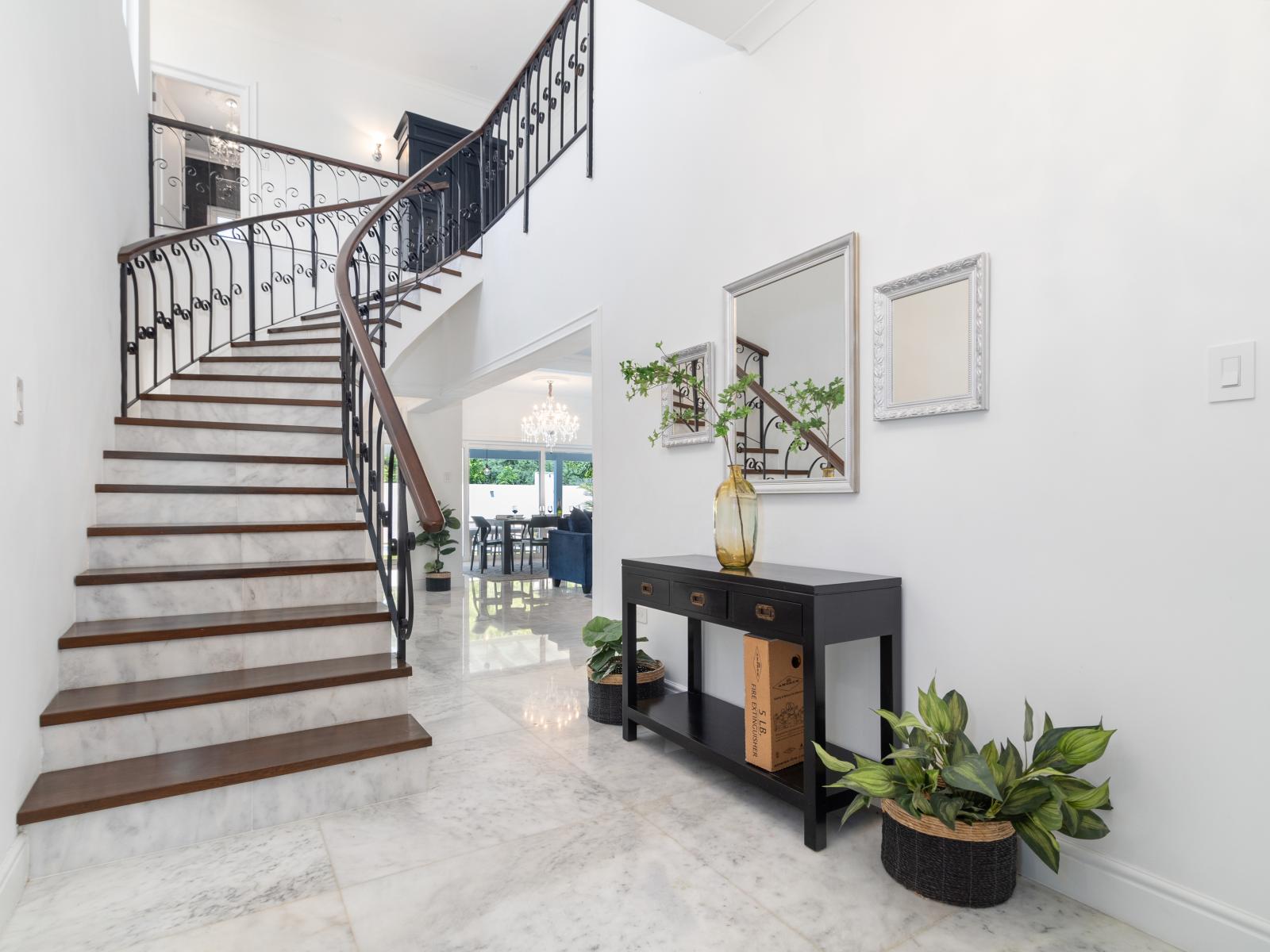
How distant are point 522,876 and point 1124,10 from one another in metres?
2.73

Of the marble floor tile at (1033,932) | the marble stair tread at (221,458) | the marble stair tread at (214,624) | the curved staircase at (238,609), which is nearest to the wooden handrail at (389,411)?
the curved staircase at (238,609)

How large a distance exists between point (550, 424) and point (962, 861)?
953 centimetres

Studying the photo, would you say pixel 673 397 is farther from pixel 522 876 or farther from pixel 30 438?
pixel 30 438

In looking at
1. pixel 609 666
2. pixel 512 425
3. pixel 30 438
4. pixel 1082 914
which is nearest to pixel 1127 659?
pixel 1082 914

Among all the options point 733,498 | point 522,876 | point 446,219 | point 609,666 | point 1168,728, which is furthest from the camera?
point 446,219

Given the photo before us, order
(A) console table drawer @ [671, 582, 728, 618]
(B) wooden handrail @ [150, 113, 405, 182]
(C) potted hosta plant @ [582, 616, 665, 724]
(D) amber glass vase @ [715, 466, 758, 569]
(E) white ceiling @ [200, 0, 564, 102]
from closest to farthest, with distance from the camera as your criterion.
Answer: (A) console table drawer @ [671, 582, 728, 618]
(D) amber glass vase @ [715, 466, 758, 569]
(C) potted hosta plant @ [582, 616, 665, 724]
(B) wooden handrail @ [150, 113, 405, 182]
(E) white ceiling @ [200, 0, 564, 102]

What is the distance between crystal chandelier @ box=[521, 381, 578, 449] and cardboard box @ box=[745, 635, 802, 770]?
871 cm

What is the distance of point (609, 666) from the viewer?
10.6ft

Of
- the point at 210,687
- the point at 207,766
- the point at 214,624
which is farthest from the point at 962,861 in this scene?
the point at 214,624

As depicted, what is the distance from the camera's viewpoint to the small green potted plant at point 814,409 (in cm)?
250

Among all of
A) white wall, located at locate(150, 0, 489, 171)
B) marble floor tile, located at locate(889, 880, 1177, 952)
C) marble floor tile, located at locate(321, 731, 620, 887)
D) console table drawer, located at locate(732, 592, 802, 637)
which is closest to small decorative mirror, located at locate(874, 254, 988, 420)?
console table drawer, located at locate(732, 592, 802, 637)

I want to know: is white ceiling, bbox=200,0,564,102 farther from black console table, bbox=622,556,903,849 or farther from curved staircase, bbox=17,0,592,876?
black console table, bbox=622,556,903,849

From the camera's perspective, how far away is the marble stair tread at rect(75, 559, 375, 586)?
99.9 inches

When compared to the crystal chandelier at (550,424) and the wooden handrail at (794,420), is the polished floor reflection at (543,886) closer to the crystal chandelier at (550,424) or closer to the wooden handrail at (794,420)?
→ the wooden handrail at (794,420)
